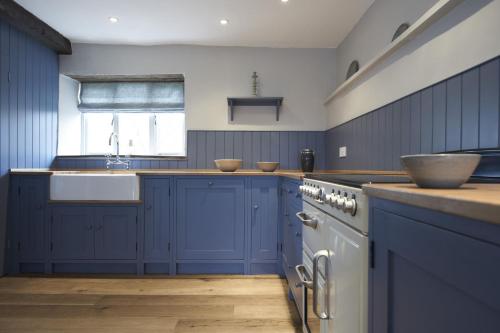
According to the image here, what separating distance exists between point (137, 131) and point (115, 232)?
4.40 feet

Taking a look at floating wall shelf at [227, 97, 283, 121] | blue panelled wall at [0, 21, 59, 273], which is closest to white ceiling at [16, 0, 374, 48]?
blue panelled wall at [0, 21, 59, 273]

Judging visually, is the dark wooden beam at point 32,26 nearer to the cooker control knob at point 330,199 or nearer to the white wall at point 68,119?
the white wall at point 68,119

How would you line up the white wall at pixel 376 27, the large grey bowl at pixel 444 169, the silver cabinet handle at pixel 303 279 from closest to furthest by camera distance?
the large grey bowl at pixel 444 169 < the silver cabinet handle at pixel 303 279 < the white wall at pixel 376 27

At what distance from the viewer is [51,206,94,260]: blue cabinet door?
258 centimetres

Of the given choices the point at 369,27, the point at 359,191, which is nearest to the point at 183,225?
the point at 359,191

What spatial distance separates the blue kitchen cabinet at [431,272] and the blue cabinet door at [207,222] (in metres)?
1.87

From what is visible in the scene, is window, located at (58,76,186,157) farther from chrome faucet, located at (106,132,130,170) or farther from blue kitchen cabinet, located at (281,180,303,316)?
blue kitchen cabinet, located at (281,180,303,316)

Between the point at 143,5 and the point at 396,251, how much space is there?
105 inches

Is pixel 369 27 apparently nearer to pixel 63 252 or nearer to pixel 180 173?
pixel 180 173

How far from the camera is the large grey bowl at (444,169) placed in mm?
718

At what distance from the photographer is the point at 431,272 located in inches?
21.9

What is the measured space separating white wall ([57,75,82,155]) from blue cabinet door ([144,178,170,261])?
4.60 feet

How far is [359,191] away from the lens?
88 centimetres

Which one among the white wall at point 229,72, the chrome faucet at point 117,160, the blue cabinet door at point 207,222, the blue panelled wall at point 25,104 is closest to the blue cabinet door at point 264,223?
the blue cabinet door at point 207,222
